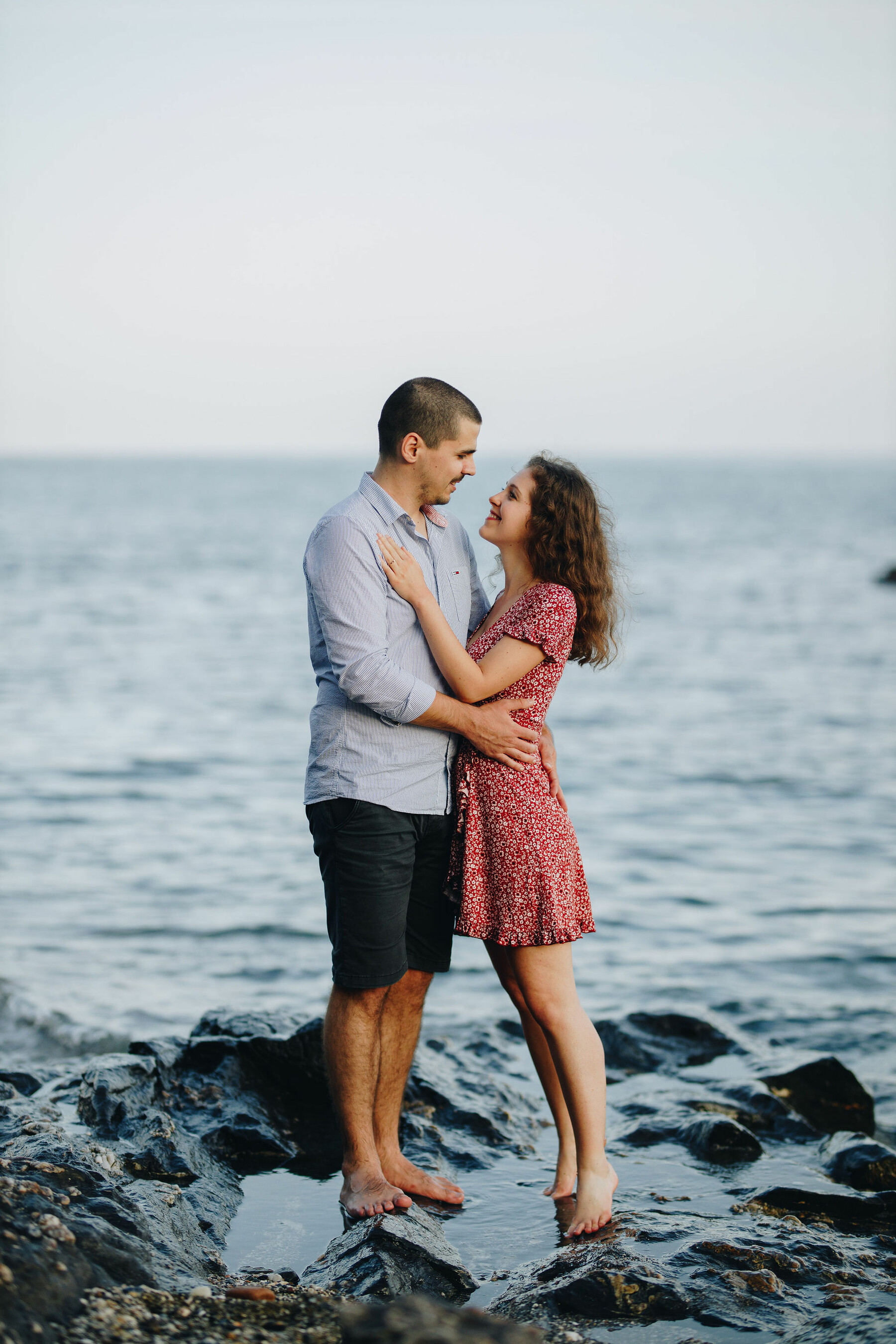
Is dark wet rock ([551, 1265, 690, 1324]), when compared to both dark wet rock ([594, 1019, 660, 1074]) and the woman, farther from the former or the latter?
dark wet rock ([594, 1019, 660, 1074])

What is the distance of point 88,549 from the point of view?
42188 mm

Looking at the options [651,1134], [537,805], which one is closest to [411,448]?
[537,805]

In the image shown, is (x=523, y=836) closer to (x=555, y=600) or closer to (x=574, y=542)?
(x=555, y=600)

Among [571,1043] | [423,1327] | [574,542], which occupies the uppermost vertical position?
[574,542]

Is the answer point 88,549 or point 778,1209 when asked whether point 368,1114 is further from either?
point 88,549

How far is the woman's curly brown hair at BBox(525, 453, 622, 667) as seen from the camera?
377 centimetres

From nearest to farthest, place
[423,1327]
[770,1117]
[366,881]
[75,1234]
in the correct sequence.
→ [423,1327] < [75,1234] < [366,881] < [770,1117]

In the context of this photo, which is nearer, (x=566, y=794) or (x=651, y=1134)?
(x=651, y=1134)

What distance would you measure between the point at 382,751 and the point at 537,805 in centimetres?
52

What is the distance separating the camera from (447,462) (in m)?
3.76

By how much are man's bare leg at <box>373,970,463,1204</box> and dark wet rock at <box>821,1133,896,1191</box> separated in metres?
1.36

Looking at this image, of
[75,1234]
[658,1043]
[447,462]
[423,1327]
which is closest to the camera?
[423,1327]

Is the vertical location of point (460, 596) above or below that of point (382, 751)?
above

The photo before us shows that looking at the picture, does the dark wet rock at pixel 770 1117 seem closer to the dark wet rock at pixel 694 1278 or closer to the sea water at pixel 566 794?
the sea water at pixel 566 794
